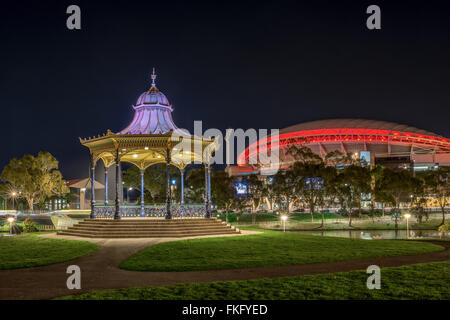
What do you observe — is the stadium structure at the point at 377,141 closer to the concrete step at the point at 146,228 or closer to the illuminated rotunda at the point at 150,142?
the illuminated rotunda at the point at 150,142

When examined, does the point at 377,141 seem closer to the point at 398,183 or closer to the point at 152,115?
the point at 398,183

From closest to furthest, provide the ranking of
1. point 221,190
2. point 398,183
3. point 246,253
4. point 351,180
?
point 246,253, point 398,183, point 351,180, point 221,190

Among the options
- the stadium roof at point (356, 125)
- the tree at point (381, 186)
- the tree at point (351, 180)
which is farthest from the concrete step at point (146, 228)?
the stadium roof at point (356, 125)

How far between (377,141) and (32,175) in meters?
70.5

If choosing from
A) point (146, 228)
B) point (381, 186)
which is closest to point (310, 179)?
point (381, 186)

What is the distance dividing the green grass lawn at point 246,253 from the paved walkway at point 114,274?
2.05 feet

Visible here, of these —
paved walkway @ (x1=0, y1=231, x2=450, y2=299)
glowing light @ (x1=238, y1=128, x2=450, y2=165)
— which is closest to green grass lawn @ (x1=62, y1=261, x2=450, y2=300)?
paved walkway @ (x1=0, y1=231, x2=450, y2=299)

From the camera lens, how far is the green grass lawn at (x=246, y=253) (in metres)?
12.4

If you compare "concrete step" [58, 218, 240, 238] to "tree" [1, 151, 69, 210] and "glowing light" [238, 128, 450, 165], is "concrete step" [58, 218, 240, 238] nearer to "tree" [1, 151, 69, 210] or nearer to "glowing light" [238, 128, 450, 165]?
"tree" [1, 151, 69, 210]

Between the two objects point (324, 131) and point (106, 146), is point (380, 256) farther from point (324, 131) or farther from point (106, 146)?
point (324, 131)

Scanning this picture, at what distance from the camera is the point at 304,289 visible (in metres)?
8.78

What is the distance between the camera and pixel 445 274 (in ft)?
34.7

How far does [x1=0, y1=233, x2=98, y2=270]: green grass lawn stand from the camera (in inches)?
505
